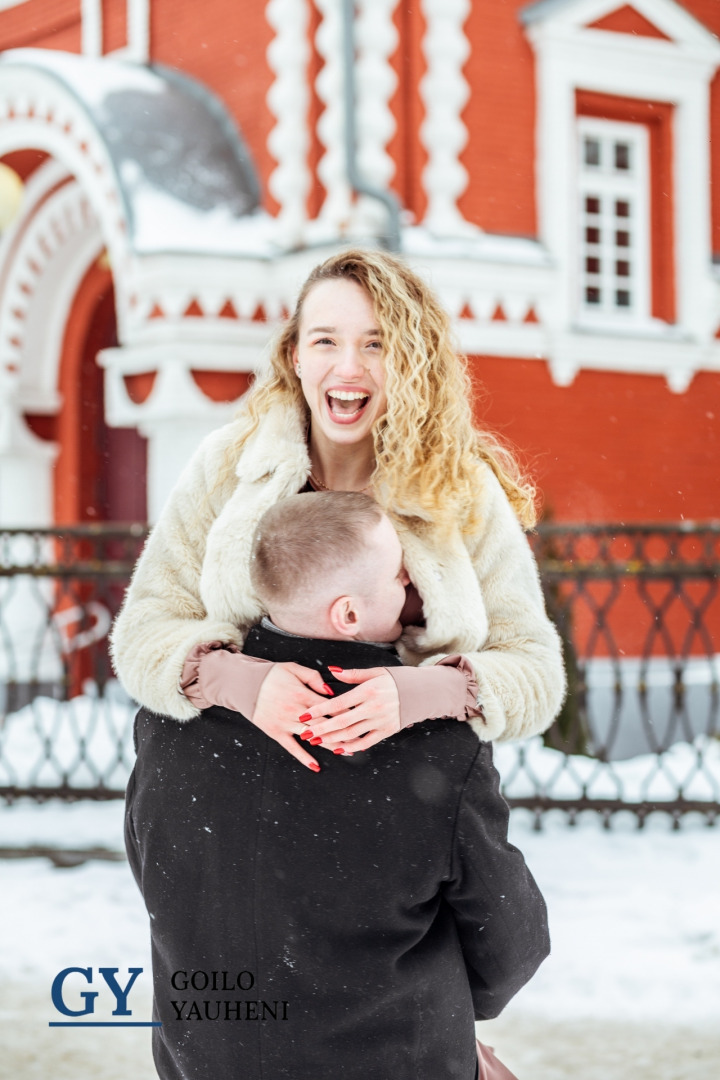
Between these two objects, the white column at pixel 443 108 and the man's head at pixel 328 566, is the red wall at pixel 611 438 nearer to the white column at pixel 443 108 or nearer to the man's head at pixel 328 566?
the white column at pixel 443 108

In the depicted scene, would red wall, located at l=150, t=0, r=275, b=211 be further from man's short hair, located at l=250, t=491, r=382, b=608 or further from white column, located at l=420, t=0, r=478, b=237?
man's short hair, located at l=250, t=491, r=382, b=608

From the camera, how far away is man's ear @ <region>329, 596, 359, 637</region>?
1478mm

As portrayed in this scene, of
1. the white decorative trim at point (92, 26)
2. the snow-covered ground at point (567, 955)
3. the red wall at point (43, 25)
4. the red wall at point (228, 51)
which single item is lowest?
the snow-covered ground at point (567, 955)

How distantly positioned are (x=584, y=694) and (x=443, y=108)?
4315mm

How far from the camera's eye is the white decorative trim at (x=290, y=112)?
759 centimetres

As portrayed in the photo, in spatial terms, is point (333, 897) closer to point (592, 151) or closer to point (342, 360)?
point (342, 360)

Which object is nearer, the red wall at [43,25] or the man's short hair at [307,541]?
the man's short hair at [307,541]

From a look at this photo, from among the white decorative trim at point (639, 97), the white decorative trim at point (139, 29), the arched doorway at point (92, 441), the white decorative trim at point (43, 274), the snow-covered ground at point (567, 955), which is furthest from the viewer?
the arched doorway at point (92, 441)

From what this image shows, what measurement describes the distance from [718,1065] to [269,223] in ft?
20.6

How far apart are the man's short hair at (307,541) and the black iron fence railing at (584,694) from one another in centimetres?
392

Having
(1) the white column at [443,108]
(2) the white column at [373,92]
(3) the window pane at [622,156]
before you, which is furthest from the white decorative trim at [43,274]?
(3) the window pane at [622,156]

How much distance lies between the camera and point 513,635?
1810 mm

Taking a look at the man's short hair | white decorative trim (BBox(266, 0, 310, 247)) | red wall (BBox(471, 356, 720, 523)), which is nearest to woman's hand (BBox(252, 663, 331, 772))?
the man's short hair

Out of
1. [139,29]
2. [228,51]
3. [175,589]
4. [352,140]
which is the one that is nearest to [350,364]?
[175,589]
